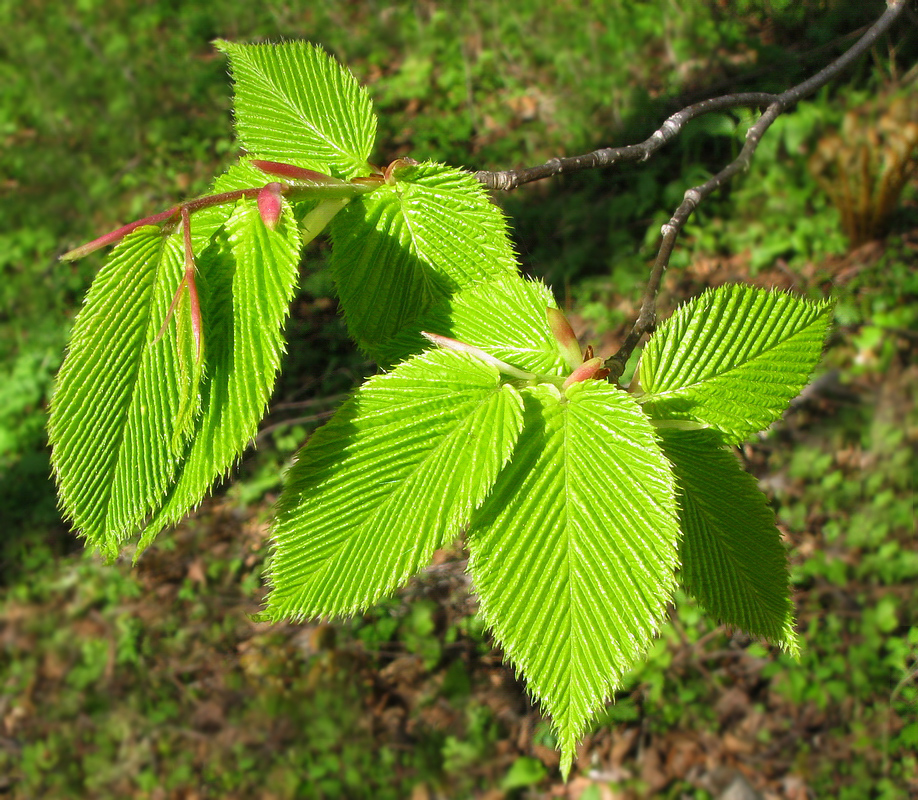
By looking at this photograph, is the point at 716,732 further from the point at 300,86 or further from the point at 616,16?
the point at 616,16

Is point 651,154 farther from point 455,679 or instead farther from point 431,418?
point 455,679

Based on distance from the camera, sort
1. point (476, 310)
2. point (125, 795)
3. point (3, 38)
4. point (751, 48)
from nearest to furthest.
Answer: point (476, 310) → point (125, 795) → point (751, 48) → point (3, 38)

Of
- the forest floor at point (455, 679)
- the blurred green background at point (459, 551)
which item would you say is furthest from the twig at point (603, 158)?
the forest floor at point (455, 679)

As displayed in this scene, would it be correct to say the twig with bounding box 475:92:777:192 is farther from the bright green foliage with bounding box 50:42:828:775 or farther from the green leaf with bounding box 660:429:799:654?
the green leaf with bounding box 660:429:799:654

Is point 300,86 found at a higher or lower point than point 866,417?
higher

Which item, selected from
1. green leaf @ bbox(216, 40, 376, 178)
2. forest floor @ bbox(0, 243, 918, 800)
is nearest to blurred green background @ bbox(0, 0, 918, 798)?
forest floor @ bbox(0, 243, 918, 800)

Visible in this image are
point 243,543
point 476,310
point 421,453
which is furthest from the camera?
point 243,543

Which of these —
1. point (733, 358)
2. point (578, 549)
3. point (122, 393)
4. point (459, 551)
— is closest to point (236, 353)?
point (122, 393)

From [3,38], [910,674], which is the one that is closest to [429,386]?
[910,674]
